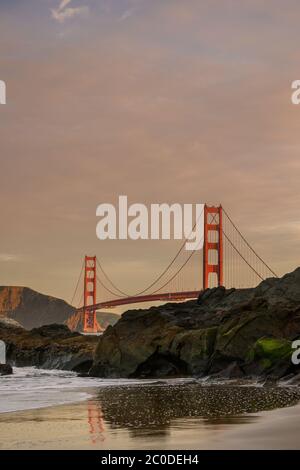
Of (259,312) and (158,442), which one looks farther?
(259,312)

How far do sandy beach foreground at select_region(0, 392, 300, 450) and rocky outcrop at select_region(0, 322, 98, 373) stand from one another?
957 inches

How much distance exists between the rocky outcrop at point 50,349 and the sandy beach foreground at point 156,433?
24.3m

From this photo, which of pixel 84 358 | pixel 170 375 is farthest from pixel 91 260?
pixel 170 375

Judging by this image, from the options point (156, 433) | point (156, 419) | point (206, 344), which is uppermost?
point (206, 344)

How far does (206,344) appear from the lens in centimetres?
2725

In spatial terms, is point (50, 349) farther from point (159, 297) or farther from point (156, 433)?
point (156, 433)

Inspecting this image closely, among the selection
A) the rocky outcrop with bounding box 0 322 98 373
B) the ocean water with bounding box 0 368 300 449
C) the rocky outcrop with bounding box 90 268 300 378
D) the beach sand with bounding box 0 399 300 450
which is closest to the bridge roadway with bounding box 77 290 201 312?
the rocky outcrop with bounding box 0 322 98 373

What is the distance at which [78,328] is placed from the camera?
474 ft

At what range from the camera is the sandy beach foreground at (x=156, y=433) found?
8953mm

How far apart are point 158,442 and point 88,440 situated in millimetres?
1103

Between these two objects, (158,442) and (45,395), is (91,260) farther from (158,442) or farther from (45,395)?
(158,442)

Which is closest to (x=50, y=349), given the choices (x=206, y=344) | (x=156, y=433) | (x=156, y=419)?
(x=206, y=344)

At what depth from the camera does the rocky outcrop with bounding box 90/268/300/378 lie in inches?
920

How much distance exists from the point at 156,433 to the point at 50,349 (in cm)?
3612
